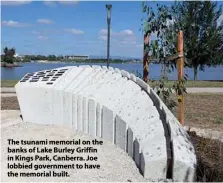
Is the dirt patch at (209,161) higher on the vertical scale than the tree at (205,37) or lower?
lower

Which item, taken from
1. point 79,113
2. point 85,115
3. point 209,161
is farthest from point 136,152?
point 79,113

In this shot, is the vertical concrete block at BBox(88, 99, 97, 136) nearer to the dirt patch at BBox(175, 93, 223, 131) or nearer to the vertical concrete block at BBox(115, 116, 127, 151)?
the vertical concrete block at BBox(115, 116, 127, 151)

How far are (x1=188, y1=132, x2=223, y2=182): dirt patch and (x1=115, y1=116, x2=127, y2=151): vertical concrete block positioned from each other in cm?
96

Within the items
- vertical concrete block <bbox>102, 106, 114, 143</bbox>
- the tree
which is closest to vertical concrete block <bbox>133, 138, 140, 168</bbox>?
vertical concrete block <bbox>102, 106, 114, 143</bbox>

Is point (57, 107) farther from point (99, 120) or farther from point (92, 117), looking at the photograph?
point (99, 120)

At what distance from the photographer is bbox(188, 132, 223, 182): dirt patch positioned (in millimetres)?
4531

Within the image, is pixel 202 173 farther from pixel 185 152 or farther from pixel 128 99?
pixel 128 99

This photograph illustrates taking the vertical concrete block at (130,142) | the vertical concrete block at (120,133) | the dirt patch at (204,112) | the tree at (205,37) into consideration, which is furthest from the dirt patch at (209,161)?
the tree at (205,37)

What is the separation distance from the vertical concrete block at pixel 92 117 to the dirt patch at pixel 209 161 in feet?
5.33

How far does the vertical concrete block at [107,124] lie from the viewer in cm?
605

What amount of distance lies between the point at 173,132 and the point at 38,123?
3.54m

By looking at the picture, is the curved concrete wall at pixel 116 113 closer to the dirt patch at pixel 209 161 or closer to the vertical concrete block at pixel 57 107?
the vertical concrete block at pixel 57 107

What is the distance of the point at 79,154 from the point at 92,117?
1097 millimetres

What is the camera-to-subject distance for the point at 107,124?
6176 mm
